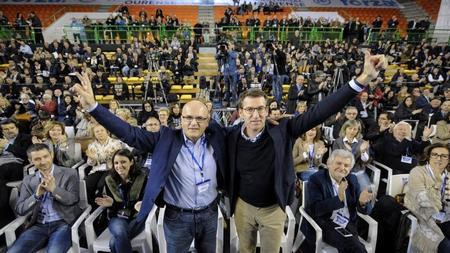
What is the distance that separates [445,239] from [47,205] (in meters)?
3.00

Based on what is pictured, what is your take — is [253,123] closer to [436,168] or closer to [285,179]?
[285,179]

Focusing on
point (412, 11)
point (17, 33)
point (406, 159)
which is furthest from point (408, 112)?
point (412, 11)

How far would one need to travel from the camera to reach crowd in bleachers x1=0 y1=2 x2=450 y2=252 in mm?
2758

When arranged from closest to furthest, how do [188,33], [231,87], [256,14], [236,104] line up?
[236,104], [231,87], [188,33], [256,14]

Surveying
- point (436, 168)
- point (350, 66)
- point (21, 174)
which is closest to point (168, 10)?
point (350, 66)

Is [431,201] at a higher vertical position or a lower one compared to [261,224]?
lower

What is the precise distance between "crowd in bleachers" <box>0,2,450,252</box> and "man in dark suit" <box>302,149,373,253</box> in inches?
3.1

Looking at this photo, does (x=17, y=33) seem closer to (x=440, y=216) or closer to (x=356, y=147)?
(x=356, y=147)

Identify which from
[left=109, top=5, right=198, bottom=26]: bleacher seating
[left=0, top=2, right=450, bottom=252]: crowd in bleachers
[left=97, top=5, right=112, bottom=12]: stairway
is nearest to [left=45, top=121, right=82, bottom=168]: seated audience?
[left=0, top=2, right=450, bottom=252]: crowd in bleachers

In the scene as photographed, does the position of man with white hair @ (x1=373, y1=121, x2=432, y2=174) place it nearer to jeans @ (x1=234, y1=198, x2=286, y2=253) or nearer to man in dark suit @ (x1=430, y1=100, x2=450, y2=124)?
man in dark suit @ (x1=430, y1=100, x2=450, y2=124)

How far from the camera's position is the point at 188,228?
1764 mm

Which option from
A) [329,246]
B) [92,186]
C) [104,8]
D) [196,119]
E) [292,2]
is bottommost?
[329,246]

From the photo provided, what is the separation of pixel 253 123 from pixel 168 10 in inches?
665

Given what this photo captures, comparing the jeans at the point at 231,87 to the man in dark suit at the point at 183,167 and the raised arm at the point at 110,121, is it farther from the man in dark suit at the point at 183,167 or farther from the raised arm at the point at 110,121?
the raised arm at the point at 110,121
